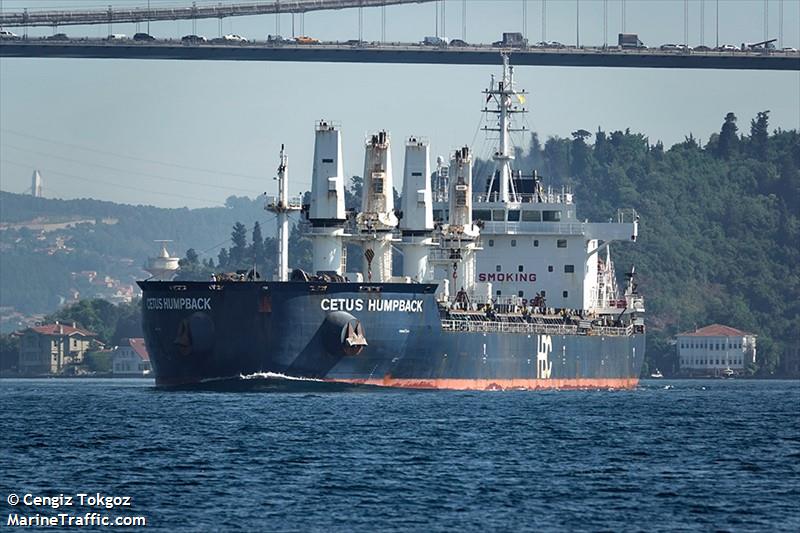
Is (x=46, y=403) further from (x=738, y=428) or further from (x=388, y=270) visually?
(x=738, y=428)

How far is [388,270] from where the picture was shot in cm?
7244

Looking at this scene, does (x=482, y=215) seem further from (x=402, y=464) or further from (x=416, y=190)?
(x=402, y=464)

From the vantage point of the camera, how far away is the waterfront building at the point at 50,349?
584 ft

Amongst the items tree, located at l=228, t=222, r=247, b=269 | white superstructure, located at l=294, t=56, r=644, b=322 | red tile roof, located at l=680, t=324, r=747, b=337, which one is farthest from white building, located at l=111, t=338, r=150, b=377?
white superstructure, located at l=294, t=56, r=644, b=322

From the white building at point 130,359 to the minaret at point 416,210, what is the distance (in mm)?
100619

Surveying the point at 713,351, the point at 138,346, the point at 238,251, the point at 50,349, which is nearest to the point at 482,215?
the point at 713,351

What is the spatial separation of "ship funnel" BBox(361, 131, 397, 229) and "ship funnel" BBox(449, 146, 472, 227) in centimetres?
782

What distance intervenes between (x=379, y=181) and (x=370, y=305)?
800cm

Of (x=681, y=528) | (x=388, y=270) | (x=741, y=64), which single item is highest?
(x=741, y=64)

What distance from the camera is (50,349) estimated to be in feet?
587

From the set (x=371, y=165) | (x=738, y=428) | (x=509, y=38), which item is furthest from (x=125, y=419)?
(x=509, y=38)

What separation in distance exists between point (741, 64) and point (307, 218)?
68.4 metres

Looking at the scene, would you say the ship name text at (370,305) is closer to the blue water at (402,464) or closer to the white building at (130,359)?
the blue water at (402,464)

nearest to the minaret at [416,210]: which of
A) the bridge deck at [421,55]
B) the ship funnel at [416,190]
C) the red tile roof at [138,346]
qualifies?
the ship funnel at [416,190]
